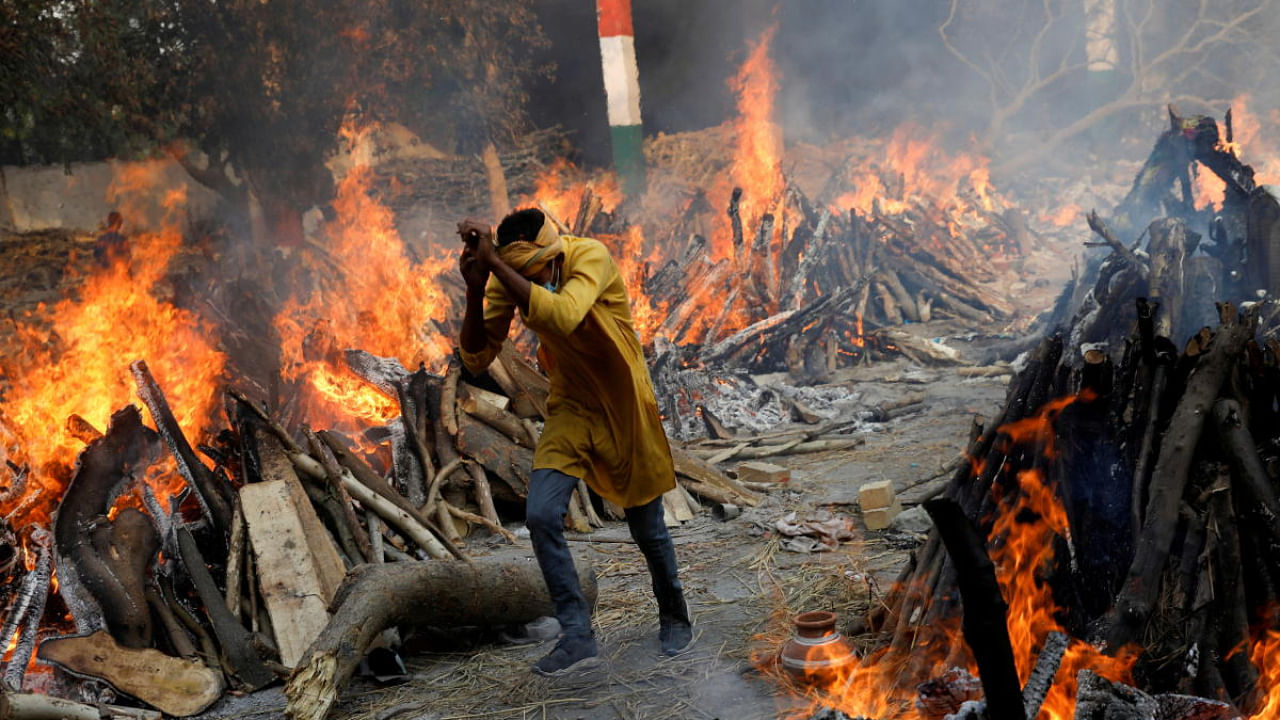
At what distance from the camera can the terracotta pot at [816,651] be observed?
3.86m

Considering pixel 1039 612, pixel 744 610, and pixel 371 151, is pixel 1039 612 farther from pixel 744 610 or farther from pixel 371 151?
pixel 371 151

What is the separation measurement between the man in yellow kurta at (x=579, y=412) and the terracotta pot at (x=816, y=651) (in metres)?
0.71

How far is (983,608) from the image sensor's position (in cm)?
197

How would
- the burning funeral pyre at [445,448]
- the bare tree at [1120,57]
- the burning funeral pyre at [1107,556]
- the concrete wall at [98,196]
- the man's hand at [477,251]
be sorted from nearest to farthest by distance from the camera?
the burning funeral pyre at [1107,556] → the burning funeral pyre at [445,448] → the man's hand at [477,251] → the concrete wall at [98,196] → the bare tree at [1120,57]

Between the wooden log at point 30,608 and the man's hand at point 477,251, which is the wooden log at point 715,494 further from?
the wooden log at point 30,608

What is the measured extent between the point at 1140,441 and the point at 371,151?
12304 millimetres

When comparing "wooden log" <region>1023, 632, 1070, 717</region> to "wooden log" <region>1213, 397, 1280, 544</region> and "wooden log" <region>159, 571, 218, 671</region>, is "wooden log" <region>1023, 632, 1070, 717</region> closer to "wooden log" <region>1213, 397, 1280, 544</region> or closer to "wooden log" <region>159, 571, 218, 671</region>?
"wooden log" <region>1213, 397, 1280, 544</region>

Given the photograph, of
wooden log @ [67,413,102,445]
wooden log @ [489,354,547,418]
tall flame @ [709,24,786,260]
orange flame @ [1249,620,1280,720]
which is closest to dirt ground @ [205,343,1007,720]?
wooden log @ [489,354,547,418]

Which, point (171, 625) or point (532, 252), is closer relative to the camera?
point (532, 252)

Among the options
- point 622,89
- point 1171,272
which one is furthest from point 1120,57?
point 1171,272

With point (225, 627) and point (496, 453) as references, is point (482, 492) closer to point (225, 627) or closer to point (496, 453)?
point (496, 453)

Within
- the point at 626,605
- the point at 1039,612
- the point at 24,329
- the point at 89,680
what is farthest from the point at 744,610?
the point at 24,329

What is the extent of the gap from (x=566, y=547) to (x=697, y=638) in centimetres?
90

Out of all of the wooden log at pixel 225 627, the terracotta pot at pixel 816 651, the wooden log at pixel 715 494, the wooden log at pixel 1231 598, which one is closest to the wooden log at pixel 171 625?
the wooden log at pixel 225 627
